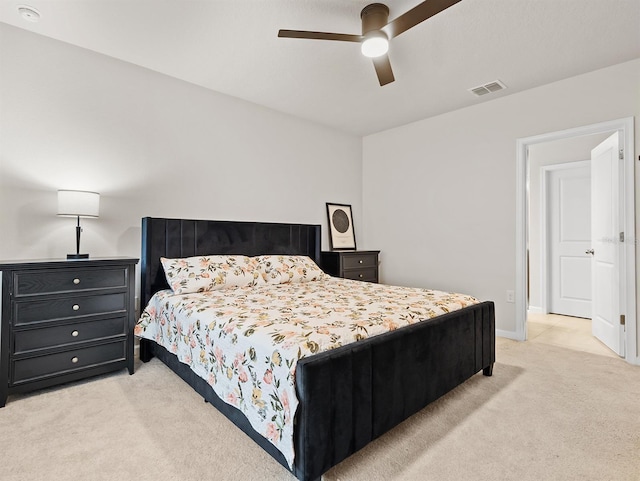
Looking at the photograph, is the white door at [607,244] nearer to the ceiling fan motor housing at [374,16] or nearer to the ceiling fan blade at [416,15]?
the ceiling fan blade at [416,15]

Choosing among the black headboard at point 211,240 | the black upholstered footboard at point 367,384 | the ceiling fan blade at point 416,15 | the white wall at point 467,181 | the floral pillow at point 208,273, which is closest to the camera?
the black upholstered footboard at point 367,384

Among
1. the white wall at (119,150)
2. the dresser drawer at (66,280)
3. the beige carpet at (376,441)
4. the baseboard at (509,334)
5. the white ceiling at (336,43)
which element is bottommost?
the beige carpet at (376,441)

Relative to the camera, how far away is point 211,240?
3.39 metres

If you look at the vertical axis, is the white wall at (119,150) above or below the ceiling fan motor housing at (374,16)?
below

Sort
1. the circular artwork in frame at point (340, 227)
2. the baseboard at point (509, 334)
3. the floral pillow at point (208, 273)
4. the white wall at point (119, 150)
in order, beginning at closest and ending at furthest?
the white wall at point (119, 150) < the floral pillow at point (208, 273) < the baseboard at point (509, 334) < the circular artwork in frame at point (340, 227)

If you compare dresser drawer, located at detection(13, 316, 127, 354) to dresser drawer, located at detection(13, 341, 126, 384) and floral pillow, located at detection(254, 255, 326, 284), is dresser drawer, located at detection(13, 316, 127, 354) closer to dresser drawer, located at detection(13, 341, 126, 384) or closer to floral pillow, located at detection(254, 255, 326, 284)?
dresser drawer, located at detection(13, 341, 126, 384)

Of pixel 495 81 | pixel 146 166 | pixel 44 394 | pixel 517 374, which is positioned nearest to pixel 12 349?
pixel 44 394

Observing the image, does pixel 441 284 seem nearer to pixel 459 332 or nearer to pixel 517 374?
pixel 517 374

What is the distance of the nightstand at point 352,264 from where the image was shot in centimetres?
420

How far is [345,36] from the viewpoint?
2127 mm

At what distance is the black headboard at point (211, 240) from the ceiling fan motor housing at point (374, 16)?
216 centimetres

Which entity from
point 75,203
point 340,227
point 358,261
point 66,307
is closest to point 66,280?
point 66,307

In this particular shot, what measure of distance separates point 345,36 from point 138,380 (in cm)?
276

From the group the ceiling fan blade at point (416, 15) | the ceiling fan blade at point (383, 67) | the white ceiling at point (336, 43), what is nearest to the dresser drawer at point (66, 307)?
the white ceiling at point (336, 43)
